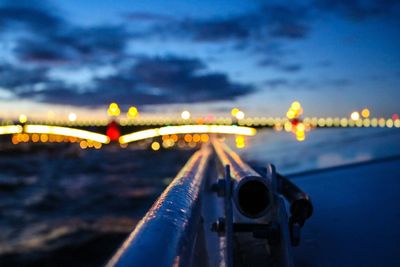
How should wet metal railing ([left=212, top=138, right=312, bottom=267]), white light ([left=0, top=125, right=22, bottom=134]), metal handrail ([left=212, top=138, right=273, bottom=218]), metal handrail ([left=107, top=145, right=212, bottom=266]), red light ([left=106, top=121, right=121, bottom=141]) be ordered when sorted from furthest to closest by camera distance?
white light ([left=0, top=125, right=22, bottom=134]) → red light ([left=106, top=121, right=121, bottom=141]) → metal handrail ([left=212, top=138, right=273, bottom=218]) → wet metal railing ([left=212, top=138, right=312, bottom=267]) → metal handrail ([left=107, top=145, right=212, bottom=266])

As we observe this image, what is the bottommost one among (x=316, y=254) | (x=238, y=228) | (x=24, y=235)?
(x=24, y=235)

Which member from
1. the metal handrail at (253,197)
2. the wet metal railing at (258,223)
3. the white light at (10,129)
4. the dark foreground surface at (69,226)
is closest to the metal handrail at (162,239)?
the wet metal railing at (258,223)

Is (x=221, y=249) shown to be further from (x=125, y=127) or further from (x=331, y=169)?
(x=125, y=127)

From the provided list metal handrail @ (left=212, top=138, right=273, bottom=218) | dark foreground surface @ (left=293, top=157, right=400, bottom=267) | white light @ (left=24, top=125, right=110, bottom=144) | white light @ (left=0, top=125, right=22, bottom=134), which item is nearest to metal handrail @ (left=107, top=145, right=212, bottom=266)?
metal handrail @ (left=212, top=138, right=273, bottom=218)

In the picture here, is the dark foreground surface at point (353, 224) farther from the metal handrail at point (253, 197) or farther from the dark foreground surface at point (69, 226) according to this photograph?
the dark foreground surface at point (69, 226)

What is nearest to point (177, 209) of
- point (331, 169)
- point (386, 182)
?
point (386, 182)

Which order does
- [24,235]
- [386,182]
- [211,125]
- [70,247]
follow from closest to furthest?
1. [386,182]
2. [70,247]
3. [24,235]
4. [211,125]

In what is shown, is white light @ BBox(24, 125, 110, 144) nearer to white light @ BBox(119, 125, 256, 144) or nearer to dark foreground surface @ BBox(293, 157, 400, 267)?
white light @ BBox(119, 125, 256, 144)

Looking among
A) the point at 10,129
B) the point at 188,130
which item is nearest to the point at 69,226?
the point at 188,130

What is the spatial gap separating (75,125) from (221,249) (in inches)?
4449

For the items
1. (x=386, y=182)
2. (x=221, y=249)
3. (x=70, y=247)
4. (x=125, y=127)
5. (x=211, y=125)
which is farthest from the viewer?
(x=125, y=127)

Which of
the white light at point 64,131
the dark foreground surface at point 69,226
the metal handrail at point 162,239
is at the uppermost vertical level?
the white light at point 64,131

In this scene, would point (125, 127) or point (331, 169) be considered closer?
point (331, 169)

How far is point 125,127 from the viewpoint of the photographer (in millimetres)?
112812
